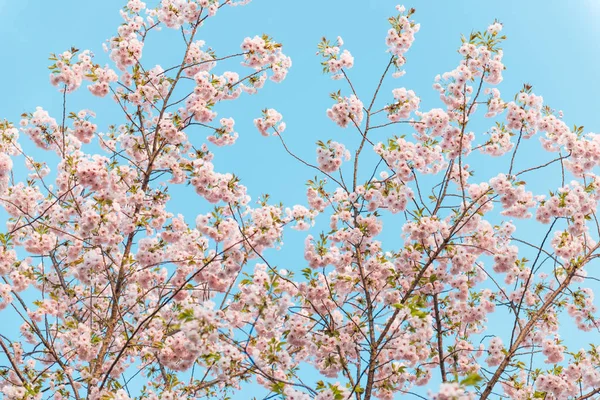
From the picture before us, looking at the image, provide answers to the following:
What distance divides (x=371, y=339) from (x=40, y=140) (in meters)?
5.16

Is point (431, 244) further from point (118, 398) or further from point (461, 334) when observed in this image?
point (118, 398)

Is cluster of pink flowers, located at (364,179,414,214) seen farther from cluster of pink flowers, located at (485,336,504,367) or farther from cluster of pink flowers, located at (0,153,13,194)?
cluster of pink flowers, located at (0,153,13,194)

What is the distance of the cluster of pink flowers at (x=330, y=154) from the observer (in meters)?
7.29

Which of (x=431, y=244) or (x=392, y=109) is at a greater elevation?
(x=392, y=109)

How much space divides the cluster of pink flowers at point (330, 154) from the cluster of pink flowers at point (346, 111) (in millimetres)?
458

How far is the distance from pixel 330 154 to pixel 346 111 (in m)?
0.64

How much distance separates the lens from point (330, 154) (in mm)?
7293

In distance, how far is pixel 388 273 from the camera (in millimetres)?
7328

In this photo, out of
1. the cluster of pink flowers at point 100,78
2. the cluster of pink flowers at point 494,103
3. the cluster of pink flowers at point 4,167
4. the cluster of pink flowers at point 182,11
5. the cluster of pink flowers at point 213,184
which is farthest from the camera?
A: the cluster of pink flowers at point 182,11

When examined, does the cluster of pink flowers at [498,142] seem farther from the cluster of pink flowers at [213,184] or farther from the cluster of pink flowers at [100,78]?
the cluster of pink flowers at [100,78]

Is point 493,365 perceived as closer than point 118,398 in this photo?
No

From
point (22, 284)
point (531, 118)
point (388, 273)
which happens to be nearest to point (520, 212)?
point (531, 118)

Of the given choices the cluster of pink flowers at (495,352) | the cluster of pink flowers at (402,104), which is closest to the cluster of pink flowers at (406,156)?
the cluster of pink flowers at (402,104)

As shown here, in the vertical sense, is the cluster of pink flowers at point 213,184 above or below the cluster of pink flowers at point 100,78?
below
